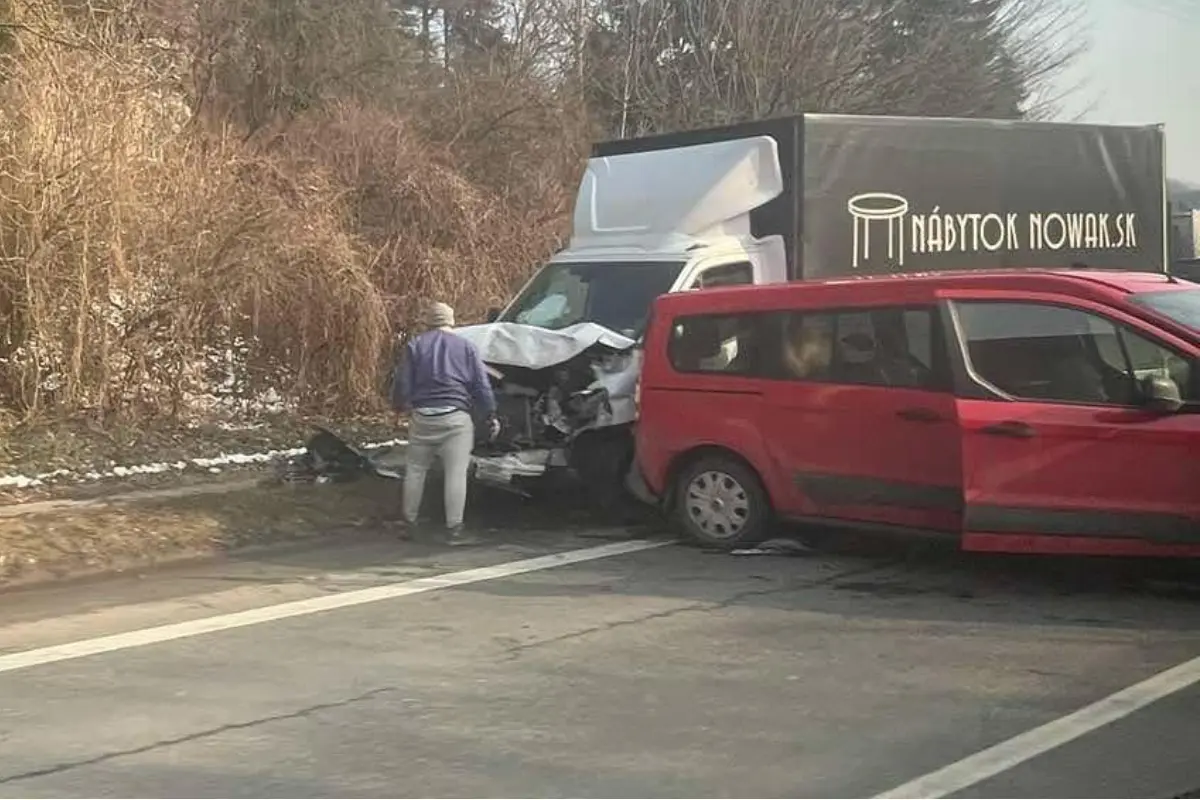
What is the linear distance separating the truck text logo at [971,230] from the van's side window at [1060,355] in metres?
4.35

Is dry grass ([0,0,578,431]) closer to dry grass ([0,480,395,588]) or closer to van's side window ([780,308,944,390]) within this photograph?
dry grass ([0,480,395,588])

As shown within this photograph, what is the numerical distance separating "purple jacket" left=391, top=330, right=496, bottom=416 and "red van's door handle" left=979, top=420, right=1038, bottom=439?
3.72 meters

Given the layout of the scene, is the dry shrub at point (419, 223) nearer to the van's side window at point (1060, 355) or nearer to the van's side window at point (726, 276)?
the van's side window at point (726, 276)

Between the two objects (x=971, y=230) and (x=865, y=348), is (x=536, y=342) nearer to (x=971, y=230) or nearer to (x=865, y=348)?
(x=865, y=348)

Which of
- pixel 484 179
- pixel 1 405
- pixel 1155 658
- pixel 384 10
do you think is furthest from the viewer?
pixel 384 10

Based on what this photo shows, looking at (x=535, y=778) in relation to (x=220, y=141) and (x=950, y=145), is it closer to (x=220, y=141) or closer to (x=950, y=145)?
(x=950, y=145)

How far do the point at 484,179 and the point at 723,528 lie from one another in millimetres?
13799

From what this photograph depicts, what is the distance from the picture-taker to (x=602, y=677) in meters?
6.61

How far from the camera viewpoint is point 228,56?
24.5 m

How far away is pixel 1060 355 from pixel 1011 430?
1.71ft

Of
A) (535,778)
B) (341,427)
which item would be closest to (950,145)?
(341,427)

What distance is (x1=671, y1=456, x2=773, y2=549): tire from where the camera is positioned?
→ 9.60 meters

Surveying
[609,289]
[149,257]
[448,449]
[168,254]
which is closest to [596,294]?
[609,289]

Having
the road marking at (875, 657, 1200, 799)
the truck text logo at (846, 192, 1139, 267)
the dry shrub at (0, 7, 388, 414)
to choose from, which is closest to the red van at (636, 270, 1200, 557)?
the road marking at (875, 657, 1200, 799)
